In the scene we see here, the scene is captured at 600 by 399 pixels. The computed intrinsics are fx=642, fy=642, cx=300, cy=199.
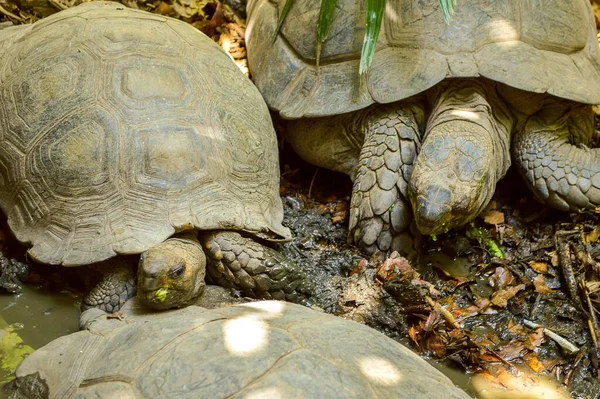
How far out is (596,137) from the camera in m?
5.18

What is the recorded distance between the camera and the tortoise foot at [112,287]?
3.47 m

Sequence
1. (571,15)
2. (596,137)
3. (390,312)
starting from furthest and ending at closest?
(596,137), (571,15), (390,312)

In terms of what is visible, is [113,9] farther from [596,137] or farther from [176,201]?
[596,137]

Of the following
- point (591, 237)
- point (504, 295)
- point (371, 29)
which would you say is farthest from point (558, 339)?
point (371, 29)

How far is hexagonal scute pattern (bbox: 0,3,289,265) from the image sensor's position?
3461 millimetres

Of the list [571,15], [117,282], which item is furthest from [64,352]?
[571,15]

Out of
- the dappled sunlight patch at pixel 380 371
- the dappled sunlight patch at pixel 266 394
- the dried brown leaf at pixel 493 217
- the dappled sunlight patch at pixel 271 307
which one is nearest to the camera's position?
the dappled sunlight patch at pixel 266 394

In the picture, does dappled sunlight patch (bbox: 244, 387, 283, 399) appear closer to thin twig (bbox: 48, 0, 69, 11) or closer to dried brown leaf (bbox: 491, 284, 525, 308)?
dried brown leaf (bbox: 491, 284, 525, 308)

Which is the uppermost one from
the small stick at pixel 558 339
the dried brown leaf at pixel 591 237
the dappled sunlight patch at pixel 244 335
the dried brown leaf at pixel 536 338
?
the dappled sunlight patch at pixel 244 335

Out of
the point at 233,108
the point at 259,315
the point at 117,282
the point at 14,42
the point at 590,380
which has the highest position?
the point at 14,42

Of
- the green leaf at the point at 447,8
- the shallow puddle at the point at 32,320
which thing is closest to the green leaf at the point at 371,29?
the green leaf at the point at 447,8

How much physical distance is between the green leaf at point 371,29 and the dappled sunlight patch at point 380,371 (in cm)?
221

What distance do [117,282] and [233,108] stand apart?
4.20 ft

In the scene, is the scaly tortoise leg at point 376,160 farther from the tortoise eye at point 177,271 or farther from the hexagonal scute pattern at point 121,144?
the tortoise eye at point 177,271
